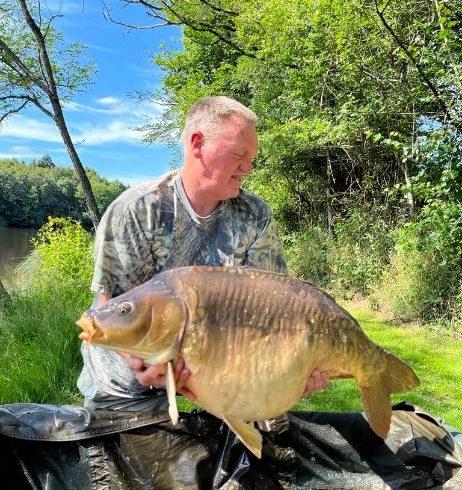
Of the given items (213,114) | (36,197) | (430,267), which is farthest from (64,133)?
(36,197)

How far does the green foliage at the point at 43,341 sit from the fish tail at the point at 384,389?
2.35 meters

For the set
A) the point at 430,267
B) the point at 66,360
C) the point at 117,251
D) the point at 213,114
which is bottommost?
the point at 66,360

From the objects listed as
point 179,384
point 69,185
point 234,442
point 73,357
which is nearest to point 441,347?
point 73,357

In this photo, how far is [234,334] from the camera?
1.35m

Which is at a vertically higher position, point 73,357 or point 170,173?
point 170,173

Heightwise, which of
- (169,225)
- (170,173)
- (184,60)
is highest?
(184,60)

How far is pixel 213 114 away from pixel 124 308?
788mm

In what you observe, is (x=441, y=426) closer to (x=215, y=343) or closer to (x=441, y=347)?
(x=215, y=343)

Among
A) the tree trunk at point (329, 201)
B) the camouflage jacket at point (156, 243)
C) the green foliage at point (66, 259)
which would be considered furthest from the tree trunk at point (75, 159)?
the camouflage jacket at point (156, 243)

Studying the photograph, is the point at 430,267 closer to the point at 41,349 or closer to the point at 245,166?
the point at 41,349

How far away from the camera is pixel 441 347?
5.37m

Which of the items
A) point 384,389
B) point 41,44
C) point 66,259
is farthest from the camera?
point 41,44

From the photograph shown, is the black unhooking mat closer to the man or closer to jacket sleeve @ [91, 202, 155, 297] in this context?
the man

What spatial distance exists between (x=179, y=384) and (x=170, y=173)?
92 centimetres
